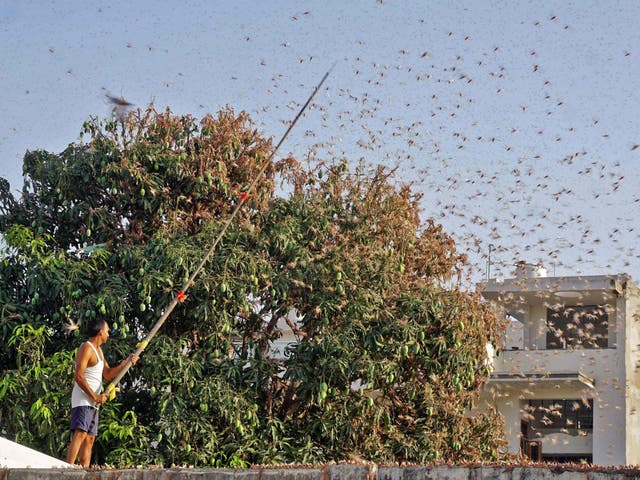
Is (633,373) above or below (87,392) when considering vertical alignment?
above

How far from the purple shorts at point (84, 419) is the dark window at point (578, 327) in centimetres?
1736

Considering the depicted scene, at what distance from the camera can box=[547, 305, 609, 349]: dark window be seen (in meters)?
25.1

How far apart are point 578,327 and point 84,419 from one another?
18136mm

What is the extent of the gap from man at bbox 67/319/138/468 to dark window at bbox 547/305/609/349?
17.3 metres

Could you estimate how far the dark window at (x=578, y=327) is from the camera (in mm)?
25062

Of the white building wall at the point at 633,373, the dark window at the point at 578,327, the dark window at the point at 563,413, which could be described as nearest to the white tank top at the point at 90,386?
the white building wall at the point at 633,373

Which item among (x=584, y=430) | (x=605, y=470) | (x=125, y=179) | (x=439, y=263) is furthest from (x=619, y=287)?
(x=605, y=470)

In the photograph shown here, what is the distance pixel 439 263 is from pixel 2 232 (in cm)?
583

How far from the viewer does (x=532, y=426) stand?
25.9m

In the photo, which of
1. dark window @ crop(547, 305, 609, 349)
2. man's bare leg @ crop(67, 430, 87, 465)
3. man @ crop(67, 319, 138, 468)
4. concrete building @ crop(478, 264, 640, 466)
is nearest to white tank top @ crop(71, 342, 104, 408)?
man @ crop(67, 319, 138, 468)

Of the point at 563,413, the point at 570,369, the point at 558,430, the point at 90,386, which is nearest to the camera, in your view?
the point at 90,386

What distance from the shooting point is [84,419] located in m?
8.96

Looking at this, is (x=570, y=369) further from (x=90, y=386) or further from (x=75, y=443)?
(x=75, y=443)

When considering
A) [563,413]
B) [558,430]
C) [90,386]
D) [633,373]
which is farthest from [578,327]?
[90,386]
